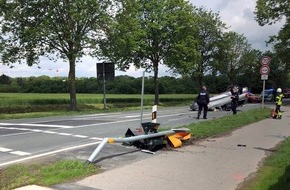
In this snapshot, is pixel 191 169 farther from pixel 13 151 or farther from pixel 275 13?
pixel 275 13

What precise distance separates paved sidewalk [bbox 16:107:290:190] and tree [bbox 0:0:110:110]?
20.1 meters

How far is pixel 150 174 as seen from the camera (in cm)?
712

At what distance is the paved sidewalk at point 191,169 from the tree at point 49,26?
65.8 ft

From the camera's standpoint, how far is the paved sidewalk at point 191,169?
6.42m

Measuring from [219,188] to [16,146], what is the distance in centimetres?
655

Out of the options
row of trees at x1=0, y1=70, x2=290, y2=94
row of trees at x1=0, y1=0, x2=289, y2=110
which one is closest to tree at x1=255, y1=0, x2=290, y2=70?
row of trees at x1=0, y1=0, x2=289, y2=110

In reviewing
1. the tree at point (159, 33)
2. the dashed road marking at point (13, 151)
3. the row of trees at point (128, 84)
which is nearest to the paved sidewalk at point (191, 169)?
the dashed road marking at point (13, 151)

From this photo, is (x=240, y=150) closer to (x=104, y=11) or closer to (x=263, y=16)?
(x=104, y=11)

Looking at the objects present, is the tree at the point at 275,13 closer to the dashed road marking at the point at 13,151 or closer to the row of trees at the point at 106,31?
the row of trees at the point at 106,31

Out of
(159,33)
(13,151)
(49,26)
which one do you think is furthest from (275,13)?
(13,151)

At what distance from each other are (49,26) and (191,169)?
23.3m

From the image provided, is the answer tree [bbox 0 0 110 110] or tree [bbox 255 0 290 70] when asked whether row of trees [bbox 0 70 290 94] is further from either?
tree [bbox 0 0 110 110]

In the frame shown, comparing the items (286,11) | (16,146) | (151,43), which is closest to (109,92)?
(151,43)

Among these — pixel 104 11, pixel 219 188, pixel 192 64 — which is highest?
pixel 104 11
